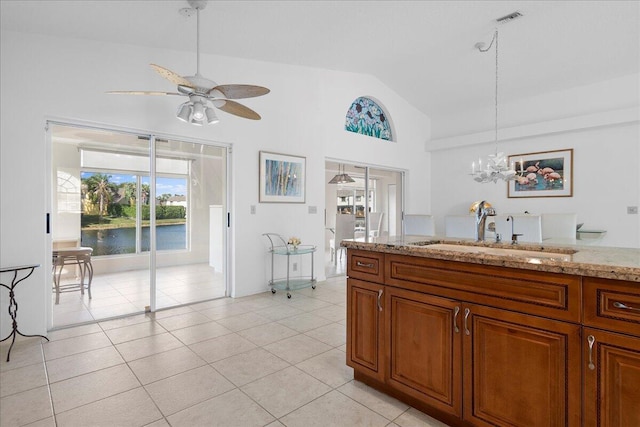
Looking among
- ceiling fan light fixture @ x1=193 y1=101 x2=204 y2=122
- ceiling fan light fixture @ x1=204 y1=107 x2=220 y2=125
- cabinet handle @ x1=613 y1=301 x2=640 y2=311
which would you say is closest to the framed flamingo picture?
cabinet handle @ x1=613 y1=301 x2=640 y2=311

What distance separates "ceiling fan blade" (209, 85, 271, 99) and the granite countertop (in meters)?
1.45

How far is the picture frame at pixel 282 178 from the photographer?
473 cm

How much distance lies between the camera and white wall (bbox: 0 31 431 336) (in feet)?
9.82

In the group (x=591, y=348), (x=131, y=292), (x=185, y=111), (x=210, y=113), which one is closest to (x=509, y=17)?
(x=210, y=113)

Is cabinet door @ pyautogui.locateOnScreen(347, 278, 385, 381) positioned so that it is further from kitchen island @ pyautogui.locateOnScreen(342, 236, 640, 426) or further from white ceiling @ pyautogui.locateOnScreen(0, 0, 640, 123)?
white ceiling @ pyautogui.locateOnScreen(0, 0, 640, 123)

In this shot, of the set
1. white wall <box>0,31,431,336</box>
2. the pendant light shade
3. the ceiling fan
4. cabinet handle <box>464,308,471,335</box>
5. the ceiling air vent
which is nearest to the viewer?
cabinet handle <box>464,308,471,335</box>

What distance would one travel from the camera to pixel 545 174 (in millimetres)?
5965

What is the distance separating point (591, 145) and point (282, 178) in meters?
5.21

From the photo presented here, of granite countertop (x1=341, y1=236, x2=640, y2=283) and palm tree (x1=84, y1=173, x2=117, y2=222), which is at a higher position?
palm tree (x1=84, y1=173, x2=117, y2=222)

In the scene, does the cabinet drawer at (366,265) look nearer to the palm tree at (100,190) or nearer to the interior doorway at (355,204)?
the palm tree at (100,190)

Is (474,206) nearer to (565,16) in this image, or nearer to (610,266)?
(565,16)

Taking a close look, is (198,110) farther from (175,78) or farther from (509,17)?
(509,17)

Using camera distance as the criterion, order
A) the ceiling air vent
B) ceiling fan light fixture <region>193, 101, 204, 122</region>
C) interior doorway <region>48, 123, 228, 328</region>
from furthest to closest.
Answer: the ceiling air vent
interior doorway <region>48, 123, 228, 328</region>
ceiling fan light fixture <region>193, 101, 204, 122</region>

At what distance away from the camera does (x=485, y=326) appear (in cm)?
163
